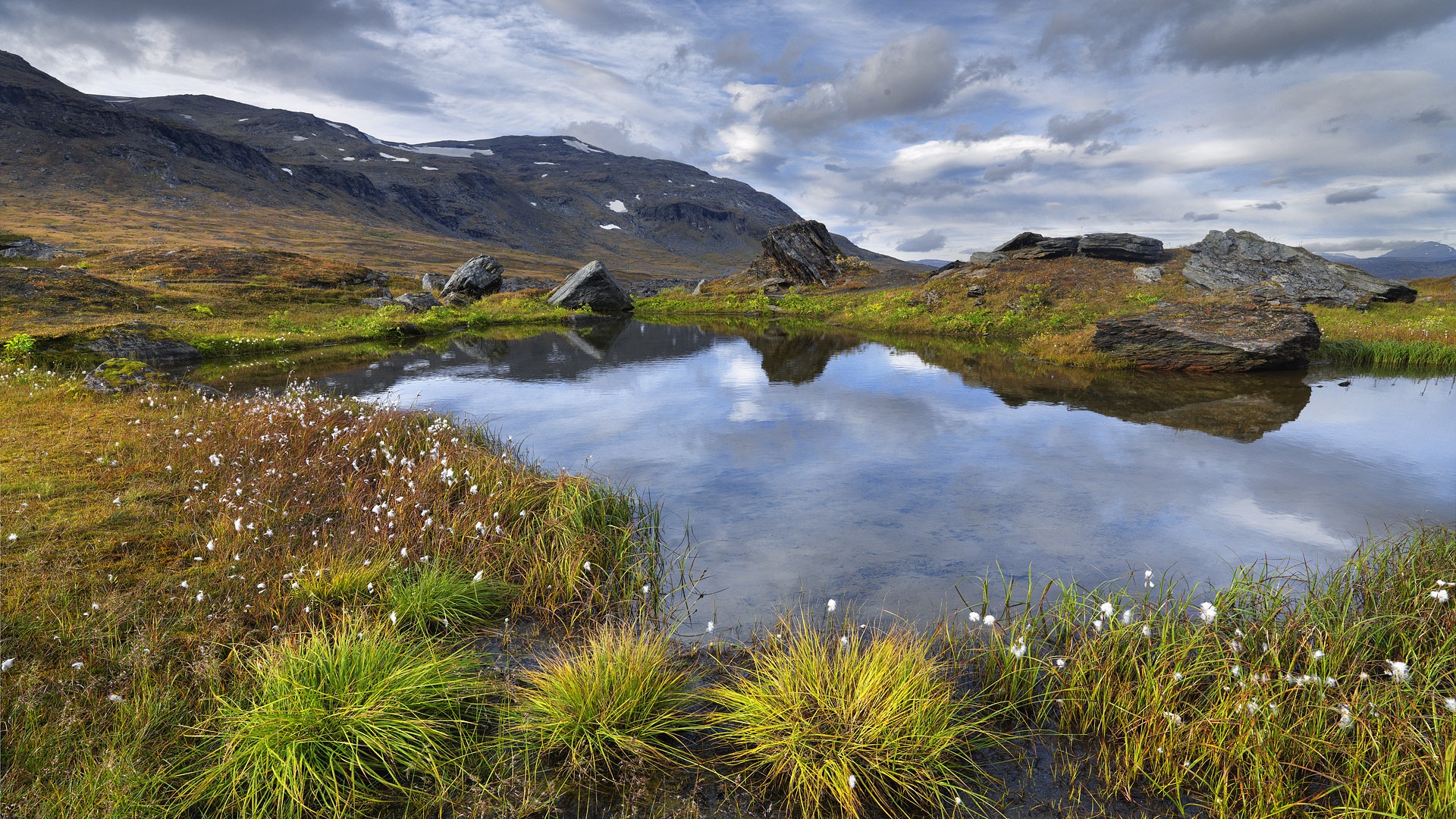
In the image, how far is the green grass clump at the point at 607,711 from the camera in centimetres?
412

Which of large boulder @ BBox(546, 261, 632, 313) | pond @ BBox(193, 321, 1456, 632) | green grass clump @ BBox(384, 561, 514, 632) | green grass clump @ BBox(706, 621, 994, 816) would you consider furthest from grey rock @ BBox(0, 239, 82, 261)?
green grass clump @ BBox(706, 621, 994, 816)

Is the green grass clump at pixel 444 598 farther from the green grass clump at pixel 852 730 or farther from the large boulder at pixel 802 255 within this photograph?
the large boulder at pixel 802 255

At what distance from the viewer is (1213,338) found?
18.8 meters

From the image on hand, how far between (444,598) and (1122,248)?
4190 centimetres

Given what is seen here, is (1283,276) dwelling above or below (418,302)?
above

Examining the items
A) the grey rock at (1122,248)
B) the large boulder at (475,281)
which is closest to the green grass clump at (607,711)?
the grey rock at (1122,248)

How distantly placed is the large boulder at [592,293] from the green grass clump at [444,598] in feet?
134

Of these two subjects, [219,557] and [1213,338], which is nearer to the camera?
[219,557]

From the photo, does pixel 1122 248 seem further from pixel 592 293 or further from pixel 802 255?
pixel 592 293

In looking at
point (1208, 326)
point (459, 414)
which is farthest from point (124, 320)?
point (1208, 326)

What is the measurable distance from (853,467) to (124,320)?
2728 centimetres

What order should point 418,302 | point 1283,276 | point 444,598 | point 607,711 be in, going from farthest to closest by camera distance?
1. point 418,302
2. point 1283,276
3. point 444,598
4. point 607,711

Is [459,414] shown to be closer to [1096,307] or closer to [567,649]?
[567,649]

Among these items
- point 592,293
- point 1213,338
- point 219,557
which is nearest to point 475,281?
point 592,293
